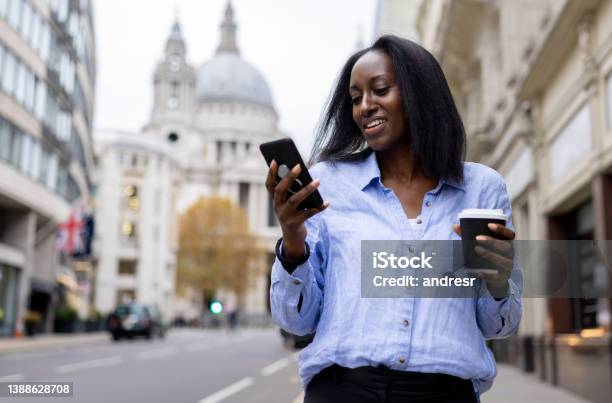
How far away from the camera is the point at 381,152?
220 centimetres

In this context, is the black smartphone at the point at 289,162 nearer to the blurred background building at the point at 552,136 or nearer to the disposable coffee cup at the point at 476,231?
the disposable coffee cup at the point at 476,231

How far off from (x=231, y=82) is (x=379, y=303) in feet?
448

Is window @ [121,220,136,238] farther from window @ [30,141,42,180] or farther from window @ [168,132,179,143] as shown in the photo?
window @ [168,132,179,143]

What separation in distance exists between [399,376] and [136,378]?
1142cm

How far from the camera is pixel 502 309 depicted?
198cm

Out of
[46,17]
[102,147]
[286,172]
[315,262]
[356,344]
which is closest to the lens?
[286,172]

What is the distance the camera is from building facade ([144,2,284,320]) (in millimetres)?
115625

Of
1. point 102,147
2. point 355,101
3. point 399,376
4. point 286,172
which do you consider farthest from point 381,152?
point 102,147

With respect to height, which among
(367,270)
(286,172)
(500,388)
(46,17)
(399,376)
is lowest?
(500,388)

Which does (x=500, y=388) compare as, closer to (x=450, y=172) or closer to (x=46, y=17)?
(x=450, y=172)

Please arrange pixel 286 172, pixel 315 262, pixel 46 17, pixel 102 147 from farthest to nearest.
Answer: pixel 102 147 → pixel 46 17 → pixel 315 262 → pixel 286 172

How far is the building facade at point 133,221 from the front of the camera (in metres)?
73.8

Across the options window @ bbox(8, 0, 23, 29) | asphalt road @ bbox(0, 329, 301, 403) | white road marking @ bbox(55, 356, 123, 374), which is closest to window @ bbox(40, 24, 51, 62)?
window @ bbox(8, 0, 23, 29)

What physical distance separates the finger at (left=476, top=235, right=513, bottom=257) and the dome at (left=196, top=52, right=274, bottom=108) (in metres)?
133
